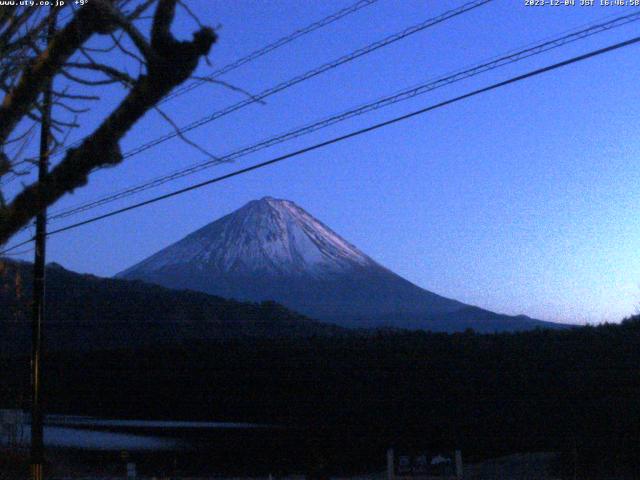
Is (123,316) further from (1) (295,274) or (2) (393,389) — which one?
(1) (295,274)

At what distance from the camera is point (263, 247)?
164 meters

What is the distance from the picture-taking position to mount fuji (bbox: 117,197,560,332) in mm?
134625

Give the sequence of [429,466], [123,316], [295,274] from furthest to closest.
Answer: [295,274] → [123,316] → [429,466]

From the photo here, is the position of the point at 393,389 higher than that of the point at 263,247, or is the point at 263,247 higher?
the point at 263,247

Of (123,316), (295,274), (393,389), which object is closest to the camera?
(393,389)

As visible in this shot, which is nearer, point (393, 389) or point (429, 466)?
point (429, 466)

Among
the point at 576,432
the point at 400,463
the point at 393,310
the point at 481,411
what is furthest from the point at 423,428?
the point at 393,310

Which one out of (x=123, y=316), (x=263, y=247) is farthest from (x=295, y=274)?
(x=123, y=316)

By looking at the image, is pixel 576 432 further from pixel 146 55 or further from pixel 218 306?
pixel 218 306

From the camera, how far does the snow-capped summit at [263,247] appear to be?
156 m

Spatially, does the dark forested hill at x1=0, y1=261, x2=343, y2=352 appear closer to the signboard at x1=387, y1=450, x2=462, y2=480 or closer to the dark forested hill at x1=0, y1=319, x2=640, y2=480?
the dark forested hill at x1=0, y1=319, x2=640, y2=480

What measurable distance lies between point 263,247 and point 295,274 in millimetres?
11801

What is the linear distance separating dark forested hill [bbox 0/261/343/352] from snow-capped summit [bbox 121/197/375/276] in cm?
8564

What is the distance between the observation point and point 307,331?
6056 cm
